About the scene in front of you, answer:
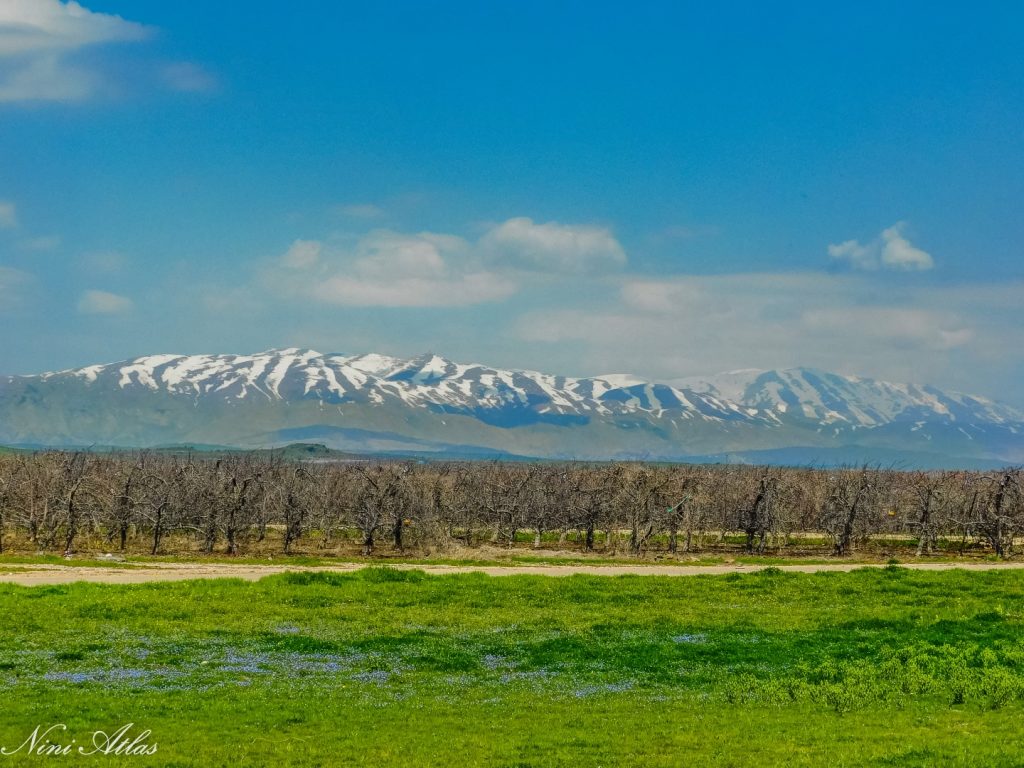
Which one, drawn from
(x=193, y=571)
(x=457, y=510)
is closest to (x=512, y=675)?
(x=193, y=571)

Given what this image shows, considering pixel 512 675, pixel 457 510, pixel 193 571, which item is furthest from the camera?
pixel 457 510

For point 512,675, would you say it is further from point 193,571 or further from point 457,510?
point 457,510

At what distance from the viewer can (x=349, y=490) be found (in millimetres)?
133500

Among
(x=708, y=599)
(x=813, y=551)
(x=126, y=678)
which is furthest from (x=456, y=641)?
(x=813, y=551)

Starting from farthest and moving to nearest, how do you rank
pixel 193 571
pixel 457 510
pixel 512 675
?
1. pixel 457 510
2. pixel 193 571
3. pixel 512 675

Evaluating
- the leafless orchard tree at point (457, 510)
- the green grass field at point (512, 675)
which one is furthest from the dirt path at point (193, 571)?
the leafless orchard tree at point (457, 510)

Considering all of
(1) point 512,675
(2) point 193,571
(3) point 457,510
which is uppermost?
(1) point 512,675

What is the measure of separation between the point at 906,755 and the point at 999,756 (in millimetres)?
1741

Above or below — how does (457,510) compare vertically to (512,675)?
below

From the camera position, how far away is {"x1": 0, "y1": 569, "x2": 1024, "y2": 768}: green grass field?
20766 mm

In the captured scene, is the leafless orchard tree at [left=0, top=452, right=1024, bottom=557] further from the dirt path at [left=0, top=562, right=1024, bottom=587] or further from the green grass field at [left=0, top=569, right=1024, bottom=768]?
the green grass field at [left=0, top=569, right=1024, bottom=768]

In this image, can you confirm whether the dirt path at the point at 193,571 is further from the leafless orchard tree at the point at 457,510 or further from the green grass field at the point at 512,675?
the leafless orchard tree at the point at 457,510

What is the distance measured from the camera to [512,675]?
29.0 m

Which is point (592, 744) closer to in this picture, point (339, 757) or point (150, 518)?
point (339, 757)
